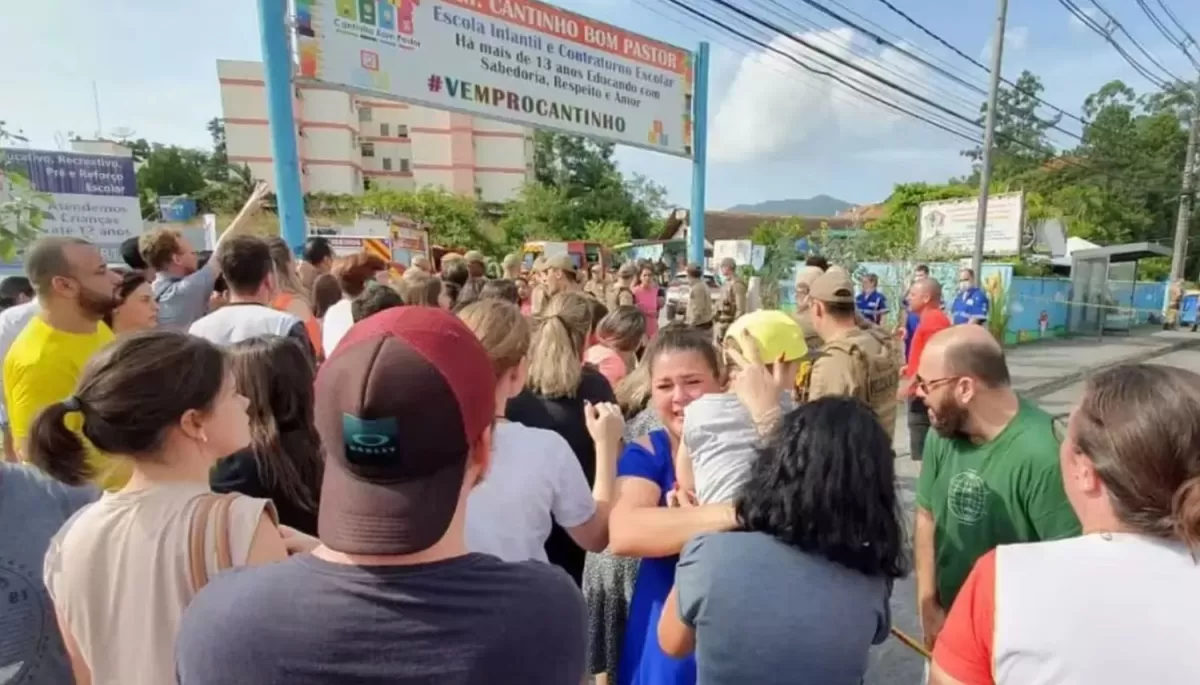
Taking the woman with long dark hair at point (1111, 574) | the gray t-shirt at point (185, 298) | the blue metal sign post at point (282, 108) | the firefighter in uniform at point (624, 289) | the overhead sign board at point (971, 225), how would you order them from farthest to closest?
the overhead sign board at point (971, 225)
the firefighter in uniform at point (624, 289)
the blue metal sign post at point (282, 108)
the gray t-shirt at point (185, 298)
the woman with long dark hair at point (1111, 574)

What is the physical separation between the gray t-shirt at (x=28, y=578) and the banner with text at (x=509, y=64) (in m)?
7.09

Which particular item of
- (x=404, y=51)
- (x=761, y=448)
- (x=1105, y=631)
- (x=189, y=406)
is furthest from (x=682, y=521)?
(x=404, y=51)

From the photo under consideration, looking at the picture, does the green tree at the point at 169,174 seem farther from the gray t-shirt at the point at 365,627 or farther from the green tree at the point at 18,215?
the gray t-shirt at the point at 365,627

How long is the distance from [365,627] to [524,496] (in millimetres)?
906

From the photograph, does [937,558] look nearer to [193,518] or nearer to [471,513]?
[471,513]

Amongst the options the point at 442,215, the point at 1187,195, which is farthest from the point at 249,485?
the point at 442,215

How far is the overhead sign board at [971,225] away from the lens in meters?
19.2

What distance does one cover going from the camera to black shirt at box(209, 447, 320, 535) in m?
1.79

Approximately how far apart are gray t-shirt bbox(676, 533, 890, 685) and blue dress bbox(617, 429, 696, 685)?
0.32 meters

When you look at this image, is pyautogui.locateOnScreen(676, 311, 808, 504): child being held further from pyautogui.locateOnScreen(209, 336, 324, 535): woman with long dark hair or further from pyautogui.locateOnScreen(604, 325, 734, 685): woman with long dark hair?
pyautogui.locateOnScreen(209, 336, 324, 535): woman with long dark hair

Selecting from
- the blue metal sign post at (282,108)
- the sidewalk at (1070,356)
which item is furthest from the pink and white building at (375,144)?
the blue metal sign post at (282,108)

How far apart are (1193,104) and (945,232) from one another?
36.2ft

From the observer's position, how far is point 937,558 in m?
2.18

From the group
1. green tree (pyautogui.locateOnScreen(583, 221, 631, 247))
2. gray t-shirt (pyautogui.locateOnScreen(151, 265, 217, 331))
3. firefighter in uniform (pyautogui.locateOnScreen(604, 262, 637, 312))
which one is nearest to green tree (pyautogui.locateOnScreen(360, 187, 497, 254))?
green tree (pyautogui.locateOnScreen(583, 221, 631, 247))
